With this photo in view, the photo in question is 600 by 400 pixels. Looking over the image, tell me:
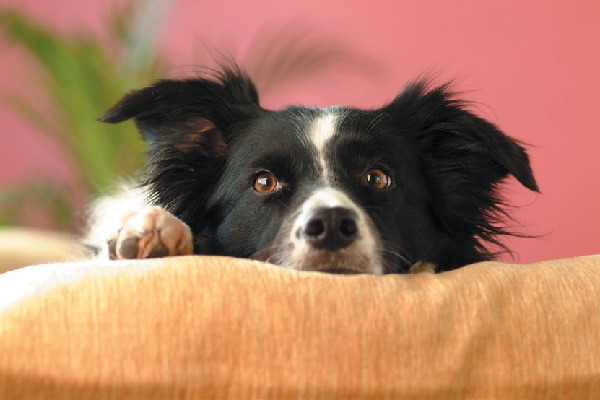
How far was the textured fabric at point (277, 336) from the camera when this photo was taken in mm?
947

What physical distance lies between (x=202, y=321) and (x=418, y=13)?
3300 mm

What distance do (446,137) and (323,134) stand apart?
438mm

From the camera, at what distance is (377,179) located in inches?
71.4

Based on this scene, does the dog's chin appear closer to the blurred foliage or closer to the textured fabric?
the textured fabric

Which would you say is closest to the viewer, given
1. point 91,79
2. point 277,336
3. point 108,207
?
point 277,336

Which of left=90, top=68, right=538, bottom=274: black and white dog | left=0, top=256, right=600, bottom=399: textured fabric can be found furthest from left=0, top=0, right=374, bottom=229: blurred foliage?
left=0, top=256, right=600, bottom=399: textured fabric

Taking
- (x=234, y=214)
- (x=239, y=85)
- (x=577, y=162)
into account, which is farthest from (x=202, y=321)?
(x=577, y=162)

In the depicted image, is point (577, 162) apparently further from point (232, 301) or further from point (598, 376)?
point (232, 301)

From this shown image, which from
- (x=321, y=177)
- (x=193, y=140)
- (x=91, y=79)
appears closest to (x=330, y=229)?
(x=321, y=177)

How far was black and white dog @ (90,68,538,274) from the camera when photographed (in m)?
1.57

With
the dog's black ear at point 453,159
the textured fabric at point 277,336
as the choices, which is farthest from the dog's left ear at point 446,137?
the textured fabric at point 277,336

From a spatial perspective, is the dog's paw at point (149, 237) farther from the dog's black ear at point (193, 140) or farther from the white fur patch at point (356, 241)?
the dog's black ear at point (193, 140)

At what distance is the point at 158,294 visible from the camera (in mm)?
1009

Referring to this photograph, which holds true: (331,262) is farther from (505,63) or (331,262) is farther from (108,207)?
(505,63)
